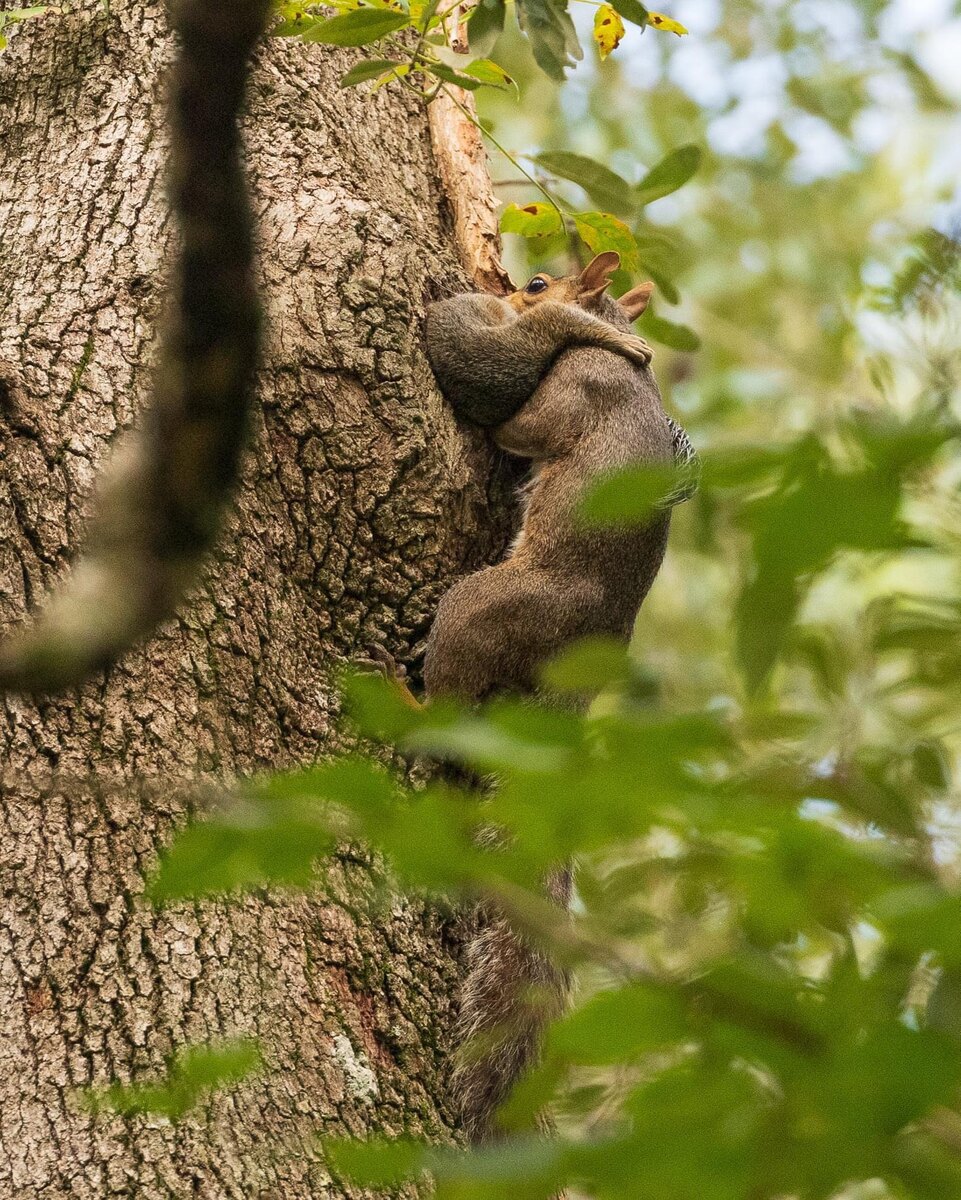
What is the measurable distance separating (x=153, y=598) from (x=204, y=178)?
29 centimetres

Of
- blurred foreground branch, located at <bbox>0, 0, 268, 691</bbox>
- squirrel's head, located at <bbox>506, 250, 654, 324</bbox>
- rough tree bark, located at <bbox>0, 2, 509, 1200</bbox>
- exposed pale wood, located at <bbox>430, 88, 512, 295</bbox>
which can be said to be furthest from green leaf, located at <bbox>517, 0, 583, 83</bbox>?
blurred foreground branch, located at <bbox>0, 0, 268, 691</bbox>

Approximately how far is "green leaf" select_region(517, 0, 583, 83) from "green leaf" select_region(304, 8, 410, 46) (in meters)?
0.25

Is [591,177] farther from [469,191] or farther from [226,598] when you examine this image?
[226,598]

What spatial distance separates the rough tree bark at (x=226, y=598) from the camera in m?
1.99

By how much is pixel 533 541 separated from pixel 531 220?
1.17 meters

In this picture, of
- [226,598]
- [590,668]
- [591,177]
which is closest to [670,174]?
[591,177]

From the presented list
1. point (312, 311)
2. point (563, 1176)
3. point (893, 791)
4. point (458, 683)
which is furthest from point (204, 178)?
point (458, 683)

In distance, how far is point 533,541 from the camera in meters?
3.18

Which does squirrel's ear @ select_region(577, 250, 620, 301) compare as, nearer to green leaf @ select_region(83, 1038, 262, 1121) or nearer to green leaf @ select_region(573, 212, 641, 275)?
green leaf @ select_region(573, 212, 641, 275)

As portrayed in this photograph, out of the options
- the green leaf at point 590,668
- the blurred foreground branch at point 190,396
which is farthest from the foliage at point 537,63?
the green leaf at point 590,668

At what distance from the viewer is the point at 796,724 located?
4.35ft

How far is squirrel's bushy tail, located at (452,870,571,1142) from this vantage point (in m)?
2.32

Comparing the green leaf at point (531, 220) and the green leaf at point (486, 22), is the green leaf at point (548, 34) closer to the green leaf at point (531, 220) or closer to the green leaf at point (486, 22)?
the green leaf at point (486, 22)

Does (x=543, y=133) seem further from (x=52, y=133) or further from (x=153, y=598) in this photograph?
(x=153, y=598)
